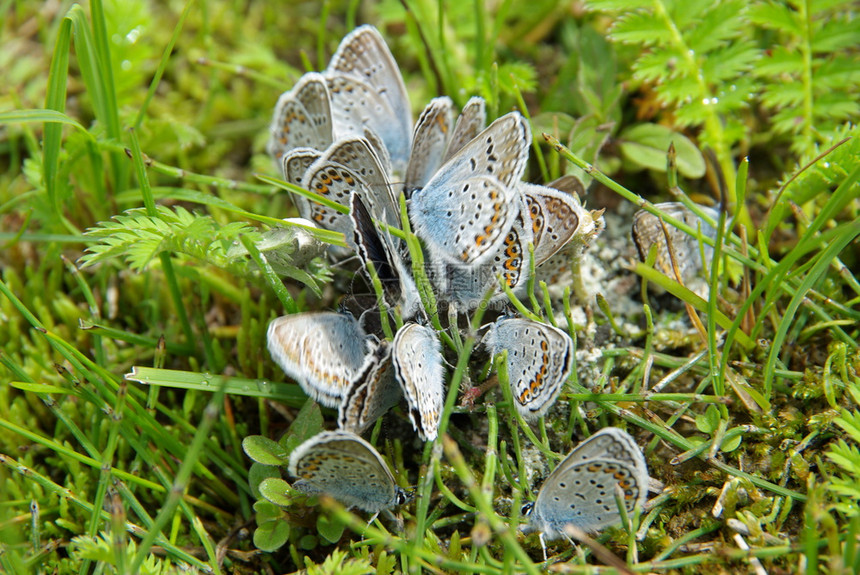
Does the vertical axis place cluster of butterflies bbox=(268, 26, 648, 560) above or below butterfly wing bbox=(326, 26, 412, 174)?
below

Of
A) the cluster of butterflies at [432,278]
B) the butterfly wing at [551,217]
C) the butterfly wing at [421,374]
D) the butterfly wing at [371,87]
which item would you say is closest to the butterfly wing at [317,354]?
the cluster of butterflies at [432,278]

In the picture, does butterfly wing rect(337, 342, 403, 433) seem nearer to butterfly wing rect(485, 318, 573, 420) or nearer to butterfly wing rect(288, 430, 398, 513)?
butterfly wing rect(288, 430, 398, 513)

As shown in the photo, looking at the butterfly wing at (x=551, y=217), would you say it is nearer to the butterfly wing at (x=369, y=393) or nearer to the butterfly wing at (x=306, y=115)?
the butterfly wing at (x=369, y=393)

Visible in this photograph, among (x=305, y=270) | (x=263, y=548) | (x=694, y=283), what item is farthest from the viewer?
(x=694, y=283)

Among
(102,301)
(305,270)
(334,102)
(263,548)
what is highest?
(334,102)

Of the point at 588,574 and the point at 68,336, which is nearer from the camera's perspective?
the point at 588,574

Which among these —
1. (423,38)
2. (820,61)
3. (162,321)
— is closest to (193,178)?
(162,321)

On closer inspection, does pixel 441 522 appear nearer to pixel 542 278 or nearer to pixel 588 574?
pixel 588 574

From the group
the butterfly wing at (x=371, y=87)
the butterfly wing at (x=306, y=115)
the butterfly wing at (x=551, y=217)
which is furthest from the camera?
the butterfly wing at (x=371, y=87)

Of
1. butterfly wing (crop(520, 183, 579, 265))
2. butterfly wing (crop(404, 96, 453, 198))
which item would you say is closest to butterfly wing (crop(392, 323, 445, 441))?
butterfly wing (crop(520, 183, 579, 265))
